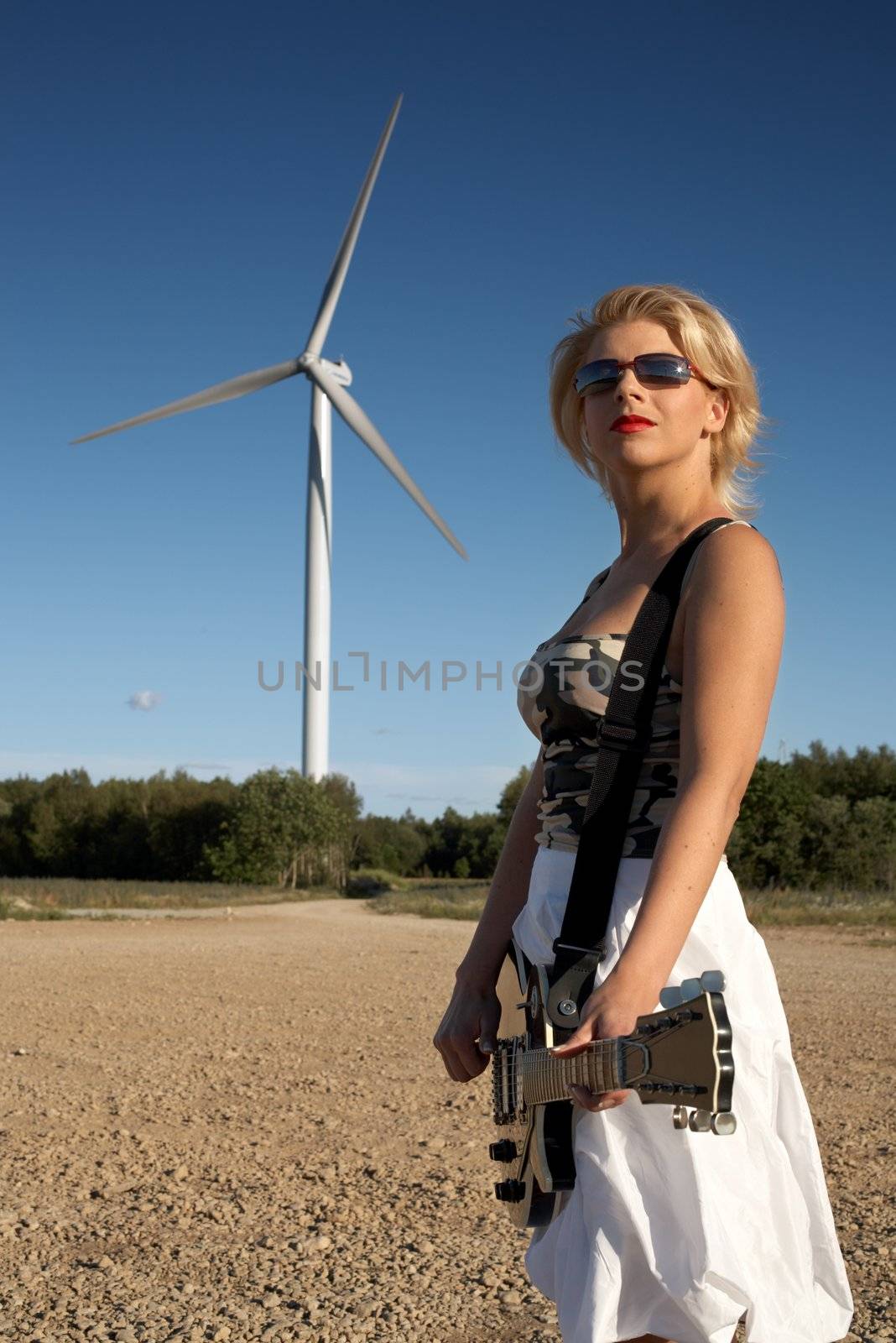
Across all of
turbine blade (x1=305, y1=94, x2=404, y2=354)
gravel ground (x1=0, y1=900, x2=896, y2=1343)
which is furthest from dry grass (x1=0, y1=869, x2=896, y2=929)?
turbine blade (x1=305, y1=94, x2=404, y2=354)

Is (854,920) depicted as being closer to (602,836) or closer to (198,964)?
(198,964)

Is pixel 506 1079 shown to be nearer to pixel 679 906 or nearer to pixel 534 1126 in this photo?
pixel 534 1126

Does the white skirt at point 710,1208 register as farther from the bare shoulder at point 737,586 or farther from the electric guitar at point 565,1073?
the bare shoulder at point 737,586

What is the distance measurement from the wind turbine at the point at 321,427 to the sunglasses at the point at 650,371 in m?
36.5

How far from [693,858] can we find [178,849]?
70.6m

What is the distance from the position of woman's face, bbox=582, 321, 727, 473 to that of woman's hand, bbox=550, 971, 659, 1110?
1122 mm

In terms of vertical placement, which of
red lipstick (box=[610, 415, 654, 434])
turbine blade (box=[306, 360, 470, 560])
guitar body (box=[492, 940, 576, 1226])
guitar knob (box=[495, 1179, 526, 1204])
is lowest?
guitar knob (box=[495, 1179, 526, 1204])

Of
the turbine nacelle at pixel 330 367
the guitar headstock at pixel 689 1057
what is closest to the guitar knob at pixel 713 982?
the guitar headstock at pixel 689 1057

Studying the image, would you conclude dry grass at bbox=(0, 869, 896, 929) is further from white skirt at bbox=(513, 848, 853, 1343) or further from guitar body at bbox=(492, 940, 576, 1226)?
white skirt at bbox=(513, 848, 853, 1343)

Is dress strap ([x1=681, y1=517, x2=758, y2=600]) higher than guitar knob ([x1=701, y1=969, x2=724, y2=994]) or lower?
higher

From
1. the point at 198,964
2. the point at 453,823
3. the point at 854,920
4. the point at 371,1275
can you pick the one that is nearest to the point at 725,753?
the point at 371,1275

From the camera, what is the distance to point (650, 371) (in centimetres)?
255

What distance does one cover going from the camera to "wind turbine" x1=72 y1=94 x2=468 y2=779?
1517 inches

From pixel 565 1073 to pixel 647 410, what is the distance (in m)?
1.35
